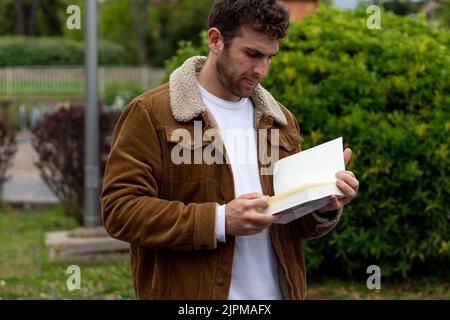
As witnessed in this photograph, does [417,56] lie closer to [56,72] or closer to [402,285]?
[402,285]

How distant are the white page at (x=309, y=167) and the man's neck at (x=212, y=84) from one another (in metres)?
0.27

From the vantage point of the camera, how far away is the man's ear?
273 centimetres

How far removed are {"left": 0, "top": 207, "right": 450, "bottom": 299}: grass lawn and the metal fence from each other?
22.2 metres

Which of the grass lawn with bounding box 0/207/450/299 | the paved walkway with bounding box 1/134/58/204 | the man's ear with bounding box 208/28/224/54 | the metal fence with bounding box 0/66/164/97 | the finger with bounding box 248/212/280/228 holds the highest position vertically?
the metal fence with bounding box 0/66/164/97

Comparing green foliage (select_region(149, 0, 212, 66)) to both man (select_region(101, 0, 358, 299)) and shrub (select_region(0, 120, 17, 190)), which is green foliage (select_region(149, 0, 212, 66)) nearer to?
shrub (select_region(0, 120, 17, 190))

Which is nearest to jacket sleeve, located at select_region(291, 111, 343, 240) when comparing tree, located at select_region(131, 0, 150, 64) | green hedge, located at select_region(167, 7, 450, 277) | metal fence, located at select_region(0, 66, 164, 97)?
green hedge, located at select_region(167, 7, 450, 277)

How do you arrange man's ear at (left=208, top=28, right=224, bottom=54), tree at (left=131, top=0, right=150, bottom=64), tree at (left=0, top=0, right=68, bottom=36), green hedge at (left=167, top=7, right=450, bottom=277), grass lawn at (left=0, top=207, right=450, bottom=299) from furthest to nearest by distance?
tree at (left=131, top=0, right=150, bottom=64) → tree at (left=0, top=0, right=68, bottom=36) → grass lawn at (left=0, top=207, right=450, bottom=299) → green hedge at (left=167, top=7, right=450, bottom=277) → man's ear at (left=208, top=28, right=224, bottom=54)

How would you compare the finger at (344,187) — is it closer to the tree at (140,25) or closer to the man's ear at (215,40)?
the man's ear at (215,40)

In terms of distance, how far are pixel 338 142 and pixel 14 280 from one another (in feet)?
15.9

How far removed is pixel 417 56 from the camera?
6312 millimetres

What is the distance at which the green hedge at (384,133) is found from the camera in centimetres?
606

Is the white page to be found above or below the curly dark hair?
below

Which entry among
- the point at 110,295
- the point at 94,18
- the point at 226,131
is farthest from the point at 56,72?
the point at 226,131

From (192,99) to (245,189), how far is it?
0.34 meters
